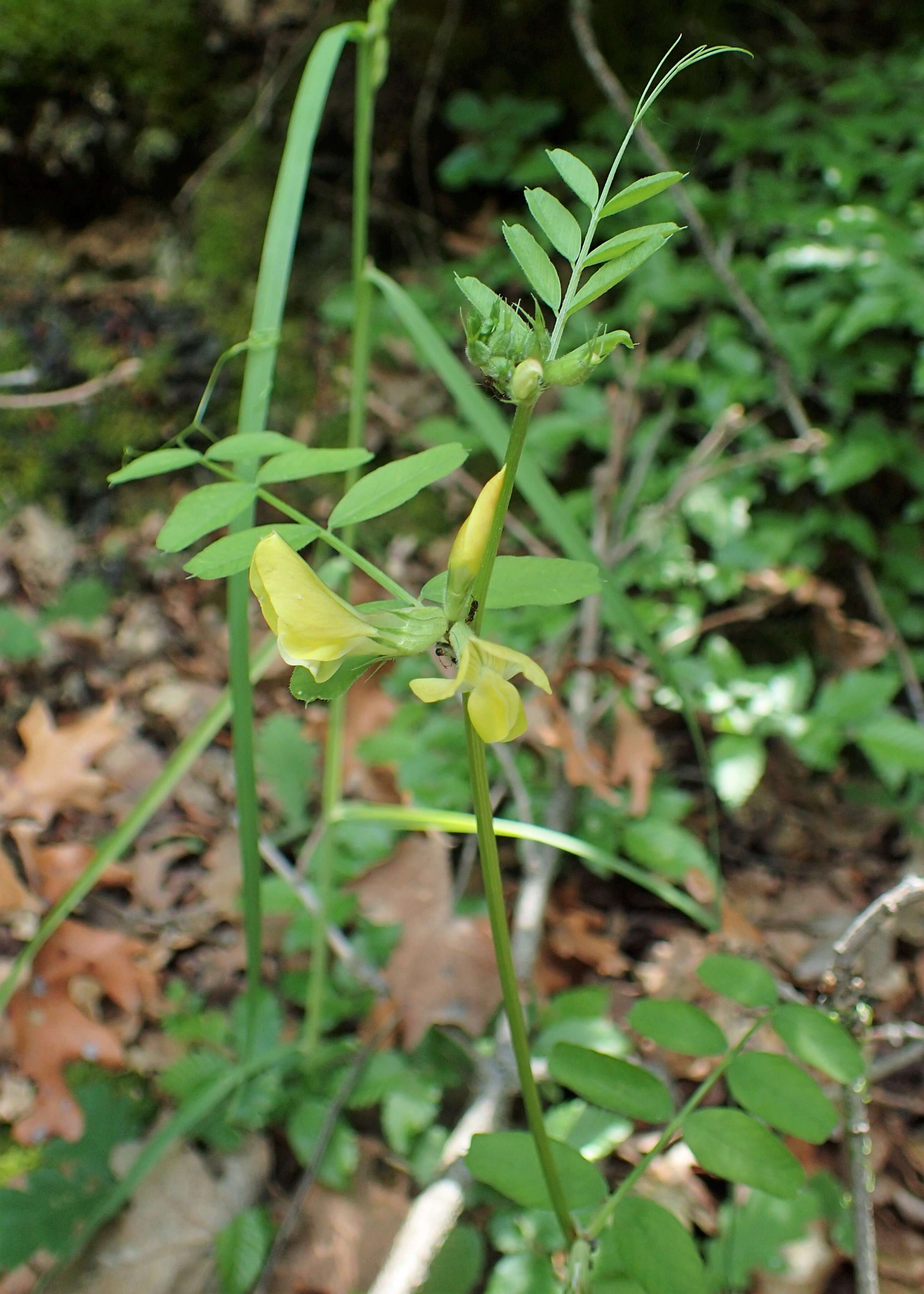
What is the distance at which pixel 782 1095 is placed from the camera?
0.78 meters

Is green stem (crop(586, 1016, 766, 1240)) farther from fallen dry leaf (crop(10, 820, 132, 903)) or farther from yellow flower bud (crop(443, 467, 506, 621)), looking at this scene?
fallen dry leaf (crop(10, 820, 132, 903))

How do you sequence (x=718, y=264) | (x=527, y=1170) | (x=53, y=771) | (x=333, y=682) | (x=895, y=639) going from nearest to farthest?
1. (x=333, y=682)
2. (x=527, y=1170)
3. (x=53, y=771)
4. (x=895, y=639)
5. (x=718, y=264)

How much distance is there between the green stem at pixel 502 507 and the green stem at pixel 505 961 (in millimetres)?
70

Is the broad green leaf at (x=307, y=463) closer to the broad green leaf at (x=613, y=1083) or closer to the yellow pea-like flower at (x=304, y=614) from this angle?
the yellow pea-like flower at (x=304, y=614)

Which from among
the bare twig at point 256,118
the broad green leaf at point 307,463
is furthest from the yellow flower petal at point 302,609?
the bare twig at point 256,118

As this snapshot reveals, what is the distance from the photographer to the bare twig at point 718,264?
2035 millimetres

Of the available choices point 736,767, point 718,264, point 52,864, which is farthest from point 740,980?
point 718,264

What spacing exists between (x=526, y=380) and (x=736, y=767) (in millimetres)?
1336

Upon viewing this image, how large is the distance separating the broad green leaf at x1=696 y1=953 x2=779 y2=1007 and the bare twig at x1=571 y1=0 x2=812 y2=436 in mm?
1498

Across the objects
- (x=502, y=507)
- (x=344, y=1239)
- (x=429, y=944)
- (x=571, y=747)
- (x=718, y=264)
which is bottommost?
(x=344, y=1239)

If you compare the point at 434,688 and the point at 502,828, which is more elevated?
the point at 434,688

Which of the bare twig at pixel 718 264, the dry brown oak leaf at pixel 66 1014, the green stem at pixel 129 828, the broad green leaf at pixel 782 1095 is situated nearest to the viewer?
the broad green leaf at pixel 782 1095

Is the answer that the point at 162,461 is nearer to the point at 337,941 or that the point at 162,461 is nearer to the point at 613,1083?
the point at 613,1083

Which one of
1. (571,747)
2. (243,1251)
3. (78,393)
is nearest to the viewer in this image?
(243,1251)
